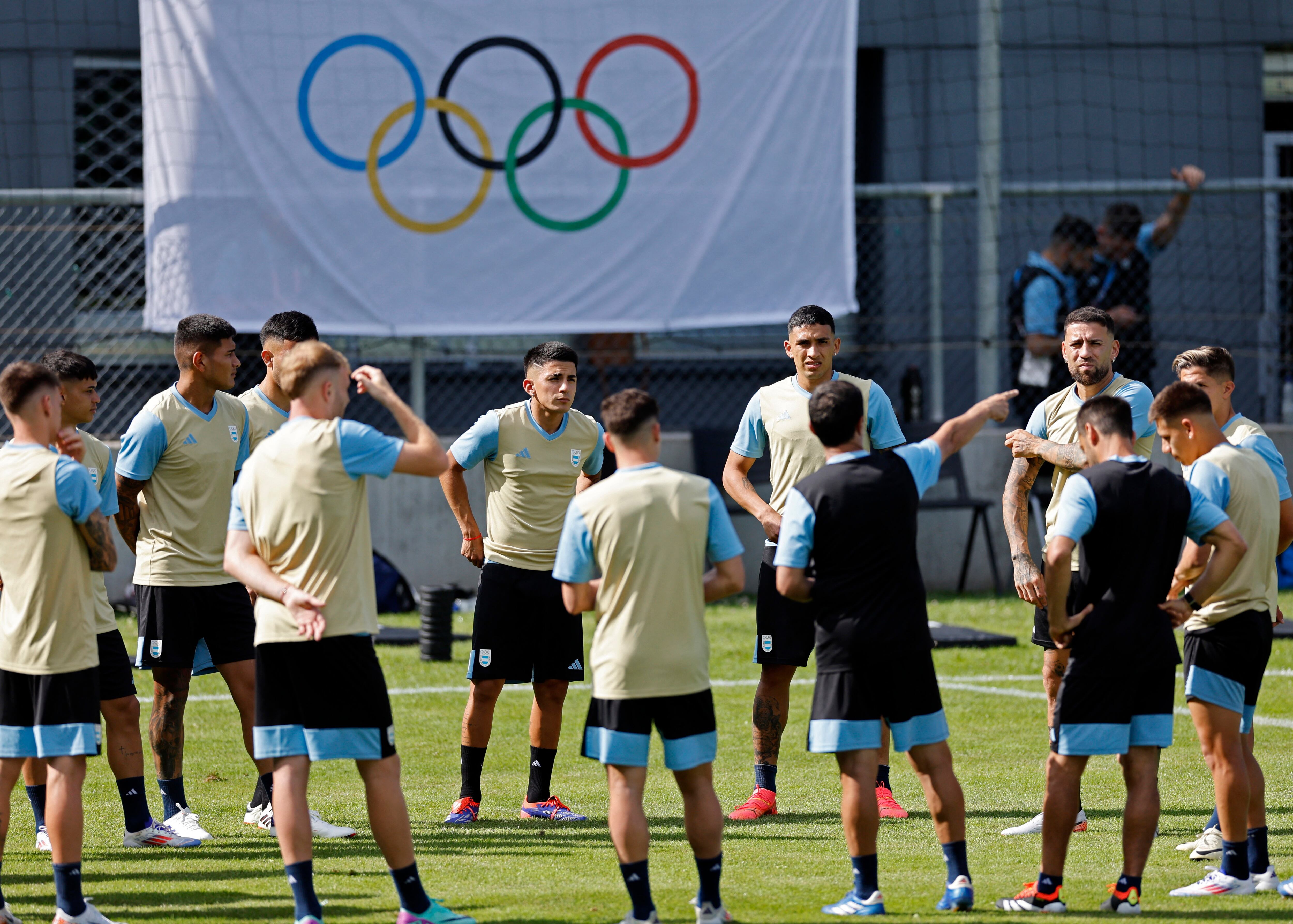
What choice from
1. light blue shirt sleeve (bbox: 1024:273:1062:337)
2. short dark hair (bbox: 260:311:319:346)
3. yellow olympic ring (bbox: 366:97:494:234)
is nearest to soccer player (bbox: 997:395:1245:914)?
short dark hair (bbox: 260:311:319:346)

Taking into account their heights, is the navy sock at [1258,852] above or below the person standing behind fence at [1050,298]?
below

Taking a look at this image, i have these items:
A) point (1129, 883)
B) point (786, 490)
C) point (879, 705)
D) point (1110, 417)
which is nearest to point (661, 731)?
point (879, 705)

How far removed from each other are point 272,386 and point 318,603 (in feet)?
6.72

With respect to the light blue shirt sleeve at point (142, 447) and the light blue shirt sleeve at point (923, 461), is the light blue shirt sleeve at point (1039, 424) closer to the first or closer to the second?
the light blue shirt sleeve at point (923, 461)

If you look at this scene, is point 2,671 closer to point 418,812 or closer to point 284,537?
point 284,537

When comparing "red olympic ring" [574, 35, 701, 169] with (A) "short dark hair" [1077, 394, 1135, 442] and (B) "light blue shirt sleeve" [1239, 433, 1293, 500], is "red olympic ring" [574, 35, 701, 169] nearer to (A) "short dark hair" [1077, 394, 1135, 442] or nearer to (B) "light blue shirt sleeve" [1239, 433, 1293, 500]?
(B) "light blue shirt sleeve" [1239, 433, 1293, 500]

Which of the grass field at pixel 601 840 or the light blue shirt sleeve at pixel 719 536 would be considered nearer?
the light blue shirt sleeve at pixel 719 536

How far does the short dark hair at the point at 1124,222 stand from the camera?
13398 millimetres

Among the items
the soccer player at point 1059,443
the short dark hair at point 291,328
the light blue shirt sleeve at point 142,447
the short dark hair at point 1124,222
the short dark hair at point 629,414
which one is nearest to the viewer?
the short dark hair at point 629,414

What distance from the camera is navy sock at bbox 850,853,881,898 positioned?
16.5 ft

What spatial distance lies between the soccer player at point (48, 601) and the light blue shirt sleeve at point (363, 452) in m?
0.84

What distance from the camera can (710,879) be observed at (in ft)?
16.1

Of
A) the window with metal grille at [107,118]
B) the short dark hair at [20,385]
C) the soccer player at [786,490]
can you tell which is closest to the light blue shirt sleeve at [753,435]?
the soccer player at [786,490]

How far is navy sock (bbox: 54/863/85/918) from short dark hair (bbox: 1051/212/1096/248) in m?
9.74
